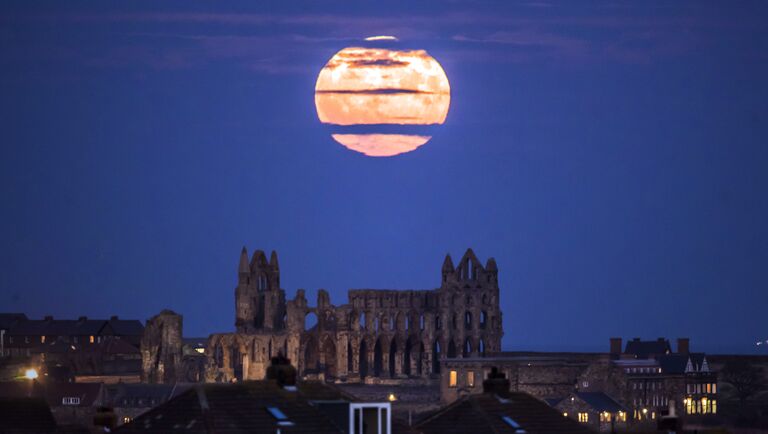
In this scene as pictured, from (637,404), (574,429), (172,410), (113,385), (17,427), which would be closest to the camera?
(172,410)

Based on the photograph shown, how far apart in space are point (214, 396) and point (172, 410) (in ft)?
3.36

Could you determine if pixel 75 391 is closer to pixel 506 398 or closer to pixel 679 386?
pixel 679 386

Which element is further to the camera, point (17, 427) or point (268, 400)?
point (17, 427)

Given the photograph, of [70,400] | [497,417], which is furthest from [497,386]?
[70,400]

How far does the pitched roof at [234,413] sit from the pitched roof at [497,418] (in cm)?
524

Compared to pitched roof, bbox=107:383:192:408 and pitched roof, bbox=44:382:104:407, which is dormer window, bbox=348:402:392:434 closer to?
pitched roof, bbox=107:383:192:408

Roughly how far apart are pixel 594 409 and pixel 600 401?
4.58 meters

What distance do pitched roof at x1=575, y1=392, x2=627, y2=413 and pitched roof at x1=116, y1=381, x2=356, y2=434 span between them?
113m

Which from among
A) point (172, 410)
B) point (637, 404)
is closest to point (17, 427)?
point (172, 410)

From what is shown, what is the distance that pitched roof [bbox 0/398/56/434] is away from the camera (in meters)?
67.2

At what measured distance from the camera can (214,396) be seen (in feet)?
181

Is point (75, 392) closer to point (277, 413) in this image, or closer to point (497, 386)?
point (497, 386)

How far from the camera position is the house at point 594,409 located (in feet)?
540

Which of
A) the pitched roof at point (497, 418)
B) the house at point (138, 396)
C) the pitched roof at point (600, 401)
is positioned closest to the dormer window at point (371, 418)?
the pitched roof at point (497, 418)
